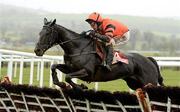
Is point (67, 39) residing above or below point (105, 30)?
below

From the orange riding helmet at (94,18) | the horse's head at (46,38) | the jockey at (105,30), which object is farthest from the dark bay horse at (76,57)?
the orange riding helmet at (94,18)

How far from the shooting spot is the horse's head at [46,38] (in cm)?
676

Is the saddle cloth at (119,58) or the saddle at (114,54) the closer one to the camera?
the saddle at (114,54)

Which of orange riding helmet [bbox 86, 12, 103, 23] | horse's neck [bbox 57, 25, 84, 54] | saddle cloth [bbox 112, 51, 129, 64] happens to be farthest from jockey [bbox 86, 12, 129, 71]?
horse's neck [bbox 57, 25, 84, 54]

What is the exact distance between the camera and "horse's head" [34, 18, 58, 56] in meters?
6.76

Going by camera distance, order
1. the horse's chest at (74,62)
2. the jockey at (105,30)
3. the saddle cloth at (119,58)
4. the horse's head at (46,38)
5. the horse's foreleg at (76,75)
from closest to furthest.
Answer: the horse's foreleg at (76,75) < the horse's head at (46,38) < the horse's chest at (74,62) < the jockey at (105,30) < the saddle cloth at (119,58)

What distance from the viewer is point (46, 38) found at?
22.4 feet

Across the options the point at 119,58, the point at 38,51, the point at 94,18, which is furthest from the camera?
the point at 119,58

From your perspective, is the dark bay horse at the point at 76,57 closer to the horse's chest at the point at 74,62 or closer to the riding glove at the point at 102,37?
the horse's chest at the point at 74,62

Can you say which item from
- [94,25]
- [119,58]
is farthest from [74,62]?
[119,58]

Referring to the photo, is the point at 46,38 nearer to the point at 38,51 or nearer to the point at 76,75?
the point at 38,51

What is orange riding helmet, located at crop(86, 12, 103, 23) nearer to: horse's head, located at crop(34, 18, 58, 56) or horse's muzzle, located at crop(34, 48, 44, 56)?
horse's head, located at crop(34, 18, 58, 56)

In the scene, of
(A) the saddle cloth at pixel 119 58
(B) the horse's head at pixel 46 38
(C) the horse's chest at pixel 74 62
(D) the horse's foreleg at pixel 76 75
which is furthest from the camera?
(A) the saddle cloth at pixel 119 58

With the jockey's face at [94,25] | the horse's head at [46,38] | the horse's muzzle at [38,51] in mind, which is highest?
the jockey's face at [94,25]
